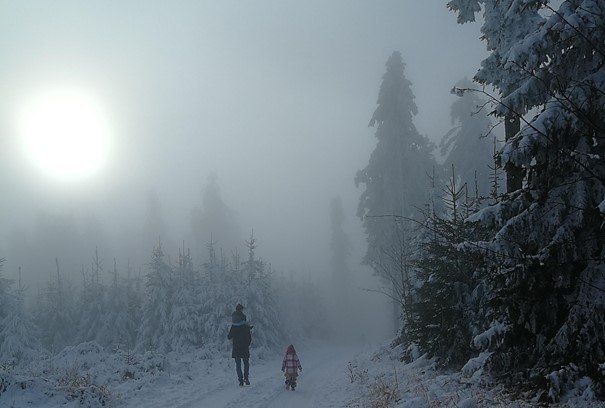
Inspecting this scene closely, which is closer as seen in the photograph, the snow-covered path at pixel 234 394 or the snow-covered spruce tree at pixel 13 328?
the snow-covered path at pixel 234 394

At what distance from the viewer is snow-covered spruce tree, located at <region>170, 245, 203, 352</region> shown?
2868cm

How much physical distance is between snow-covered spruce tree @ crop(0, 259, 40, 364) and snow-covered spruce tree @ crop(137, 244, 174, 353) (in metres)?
8.16

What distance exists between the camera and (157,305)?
1248 inches

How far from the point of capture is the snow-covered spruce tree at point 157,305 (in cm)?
3045

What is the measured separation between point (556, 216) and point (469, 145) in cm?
2664

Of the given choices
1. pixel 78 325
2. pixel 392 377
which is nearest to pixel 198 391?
pixel 392 377

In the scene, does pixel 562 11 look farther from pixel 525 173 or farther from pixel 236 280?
pixel 236 280

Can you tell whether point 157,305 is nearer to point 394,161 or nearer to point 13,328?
point 13,328

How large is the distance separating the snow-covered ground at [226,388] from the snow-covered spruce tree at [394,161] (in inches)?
610

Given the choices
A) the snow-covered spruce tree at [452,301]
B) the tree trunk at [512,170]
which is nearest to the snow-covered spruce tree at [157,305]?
the snow-covered spruce tree at [452,301]

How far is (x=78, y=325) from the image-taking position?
41.6m

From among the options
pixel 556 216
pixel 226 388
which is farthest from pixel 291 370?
pixel 556 216

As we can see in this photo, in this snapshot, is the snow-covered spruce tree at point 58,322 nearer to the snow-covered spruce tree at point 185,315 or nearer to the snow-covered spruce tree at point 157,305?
the snow-covered spruce tree at point 157,305

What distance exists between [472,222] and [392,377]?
20.2 feet
